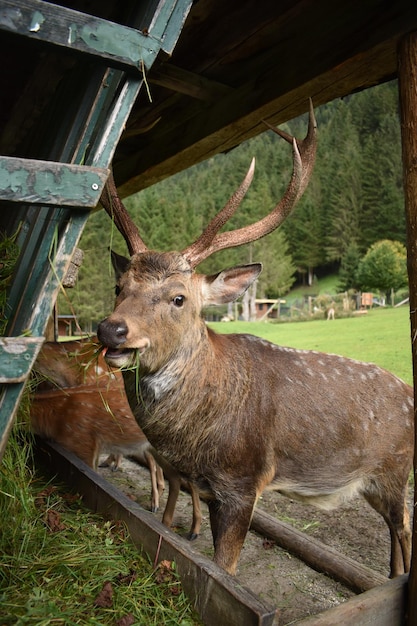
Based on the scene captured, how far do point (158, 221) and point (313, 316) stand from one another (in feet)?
34.5

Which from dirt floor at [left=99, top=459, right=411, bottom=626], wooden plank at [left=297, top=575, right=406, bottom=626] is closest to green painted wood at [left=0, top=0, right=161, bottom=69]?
wooden plank at [left=297, top=575, right=406, bottom=626]

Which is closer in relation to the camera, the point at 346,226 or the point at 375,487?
the point at 375,487

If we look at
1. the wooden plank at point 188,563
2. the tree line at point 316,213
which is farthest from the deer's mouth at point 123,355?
the tree line at point 316,213

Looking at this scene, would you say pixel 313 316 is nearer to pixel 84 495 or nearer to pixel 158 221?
pixel 84 495

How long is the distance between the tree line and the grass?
5058 millimetres

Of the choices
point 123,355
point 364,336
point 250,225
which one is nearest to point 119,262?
point 250,225

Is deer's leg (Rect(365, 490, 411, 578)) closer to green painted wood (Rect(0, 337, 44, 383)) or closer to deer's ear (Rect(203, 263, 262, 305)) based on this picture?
deer's ear (Rect(203, 263, 262, 305))

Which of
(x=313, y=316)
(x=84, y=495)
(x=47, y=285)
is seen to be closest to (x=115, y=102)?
(x=47, y=285)

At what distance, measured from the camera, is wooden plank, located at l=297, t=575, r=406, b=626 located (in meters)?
1.60

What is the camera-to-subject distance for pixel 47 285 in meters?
1.36

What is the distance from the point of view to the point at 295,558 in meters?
3.26

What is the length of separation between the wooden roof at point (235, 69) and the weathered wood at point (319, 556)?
8.31ft

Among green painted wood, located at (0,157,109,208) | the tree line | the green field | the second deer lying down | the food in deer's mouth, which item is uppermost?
the tree line

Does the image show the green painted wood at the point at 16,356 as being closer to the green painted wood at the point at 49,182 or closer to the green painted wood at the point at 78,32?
the green painted wood at the point at 49,182
